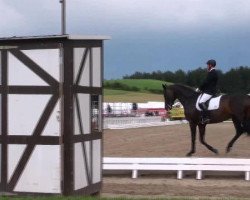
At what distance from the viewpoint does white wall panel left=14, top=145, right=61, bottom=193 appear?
34.2 ft

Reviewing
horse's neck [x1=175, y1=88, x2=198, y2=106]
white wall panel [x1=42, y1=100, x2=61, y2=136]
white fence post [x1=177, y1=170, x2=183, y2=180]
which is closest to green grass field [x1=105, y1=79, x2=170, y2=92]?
horse's neck [x1=175, y1=88, x2=198, y2=106]

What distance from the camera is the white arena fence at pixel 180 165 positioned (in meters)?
14.5

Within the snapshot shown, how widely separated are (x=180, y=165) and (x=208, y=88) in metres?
4.39

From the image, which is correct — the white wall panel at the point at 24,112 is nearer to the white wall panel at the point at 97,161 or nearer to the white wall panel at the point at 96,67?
the white wall panel at the point at 96,67

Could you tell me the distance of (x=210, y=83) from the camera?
18.5 metres

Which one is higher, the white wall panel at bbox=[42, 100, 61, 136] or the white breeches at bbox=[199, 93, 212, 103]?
the white breeches at bbox=[199, 93, 212, 103]

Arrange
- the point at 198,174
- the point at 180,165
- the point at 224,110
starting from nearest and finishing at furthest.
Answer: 1. the point at 198,174
2. the point at 180,165
3. the point at 224,110

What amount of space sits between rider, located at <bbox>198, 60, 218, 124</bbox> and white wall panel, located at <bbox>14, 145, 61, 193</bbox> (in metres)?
8.65

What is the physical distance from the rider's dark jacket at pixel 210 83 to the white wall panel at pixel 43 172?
28.5ft

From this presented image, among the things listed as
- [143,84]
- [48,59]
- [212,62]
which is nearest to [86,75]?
[48,59]

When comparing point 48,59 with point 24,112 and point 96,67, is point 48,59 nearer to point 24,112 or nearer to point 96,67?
point 24,112

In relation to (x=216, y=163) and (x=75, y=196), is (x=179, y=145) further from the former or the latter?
(x=75, y=196)

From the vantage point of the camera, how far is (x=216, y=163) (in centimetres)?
1463

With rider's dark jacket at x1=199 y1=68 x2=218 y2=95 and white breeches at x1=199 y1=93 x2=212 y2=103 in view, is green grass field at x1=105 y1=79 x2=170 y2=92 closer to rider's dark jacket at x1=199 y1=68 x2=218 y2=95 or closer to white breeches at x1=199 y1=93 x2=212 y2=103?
rider's dark jacket at x1=199 y1=68 x2=218 y2=95
